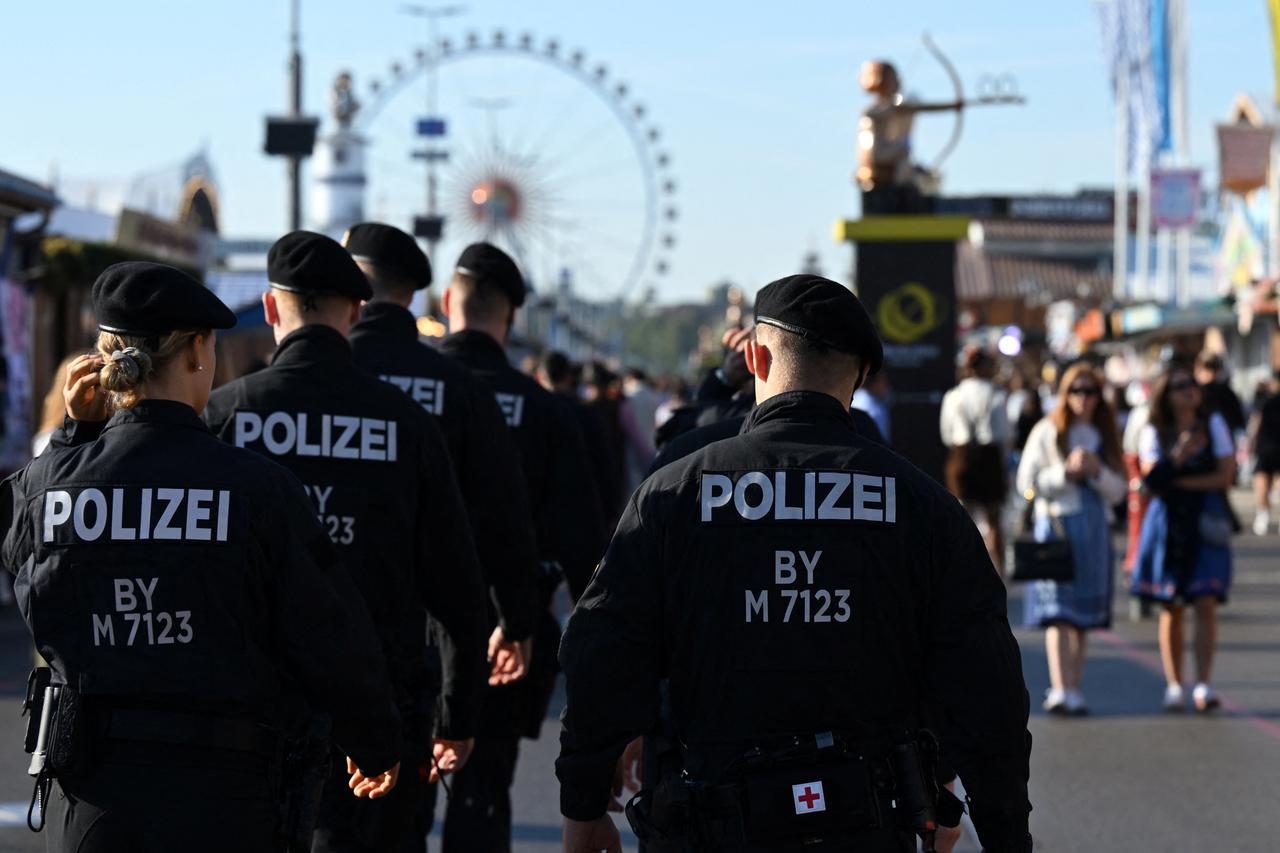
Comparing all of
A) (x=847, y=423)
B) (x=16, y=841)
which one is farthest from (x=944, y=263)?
(x=847, y=423)

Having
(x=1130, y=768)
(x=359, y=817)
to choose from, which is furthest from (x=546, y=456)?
(x=1130, y=768)

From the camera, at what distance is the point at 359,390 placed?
16.6 feet

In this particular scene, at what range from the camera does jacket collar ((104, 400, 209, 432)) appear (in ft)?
12.9

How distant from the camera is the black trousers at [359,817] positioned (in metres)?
4.89

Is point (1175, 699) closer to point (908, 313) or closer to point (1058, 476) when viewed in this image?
point (1058, 476)

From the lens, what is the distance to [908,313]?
1268cm

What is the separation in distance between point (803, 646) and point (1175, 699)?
7.12 m

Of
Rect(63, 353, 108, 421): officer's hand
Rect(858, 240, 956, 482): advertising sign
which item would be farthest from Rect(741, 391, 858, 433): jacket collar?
Rect(858, 240, 956, 482): advertising sign

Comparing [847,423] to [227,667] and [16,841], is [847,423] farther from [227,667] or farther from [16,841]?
[16,841]

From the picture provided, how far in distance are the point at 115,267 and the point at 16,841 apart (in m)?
3.91

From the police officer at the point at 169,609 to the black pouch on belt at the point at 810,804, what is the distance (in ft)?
2.83

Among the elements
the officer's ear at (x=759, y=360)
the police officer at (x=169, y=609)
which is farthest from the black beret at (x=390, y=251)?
the officer's ear at (x=759, y=360)

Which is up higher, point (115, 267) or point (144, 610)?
point (115, 267)

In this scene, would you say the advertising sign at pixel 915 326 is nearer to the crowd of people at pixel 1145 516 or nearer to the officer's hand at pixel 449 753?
the crowd of people at pixel 1145 516
